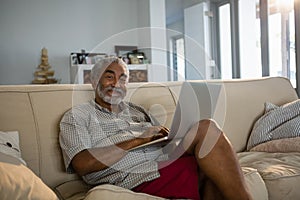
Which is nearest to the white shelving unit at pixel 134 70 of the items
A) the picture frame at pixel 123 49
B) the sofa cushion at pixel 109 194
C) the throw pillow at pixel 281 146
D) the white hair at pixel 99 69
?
the picture frame at pixel 123 49

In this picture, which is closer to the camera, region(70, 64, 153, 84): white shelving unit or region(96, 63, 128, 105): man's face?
region(96, 63, 128, 105): man's face

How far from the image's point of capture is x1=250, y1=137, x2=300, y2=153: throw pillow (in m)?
1.96

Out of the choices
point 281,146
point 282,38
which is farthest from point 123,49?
point 281,146

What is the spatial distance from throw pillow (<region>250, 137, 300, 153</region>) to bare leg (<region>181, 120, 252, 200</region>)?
70 centimetres

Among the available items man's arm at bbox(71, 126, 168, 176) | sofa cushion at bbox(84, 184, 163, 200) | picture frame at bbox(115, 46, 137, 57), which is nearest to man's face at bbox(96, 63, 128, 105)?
man's arm at bbox(71, 126, 168, 176)

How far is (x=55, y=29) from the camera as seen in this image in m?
4.99

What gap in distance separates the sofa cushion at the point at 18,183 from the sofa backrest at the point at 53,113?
1.54 ft

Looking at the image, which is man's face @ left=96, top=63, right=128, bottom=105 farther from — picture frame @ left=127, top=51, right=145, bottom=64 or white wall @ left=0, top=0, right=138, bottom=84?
white wall @ left=0, top=0, right=138, bottom=84

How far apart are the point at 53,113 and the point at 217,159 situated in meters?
→ 0.85

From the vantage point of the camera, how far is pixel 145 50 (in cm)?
535

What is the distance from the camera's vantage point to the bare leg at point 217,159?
1373mm

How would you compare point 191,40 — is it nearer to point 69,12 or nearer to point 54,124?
point 69,12

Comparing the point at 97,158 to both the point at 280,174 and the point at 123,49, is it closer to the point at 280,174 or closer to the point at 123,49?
the point at 280,174

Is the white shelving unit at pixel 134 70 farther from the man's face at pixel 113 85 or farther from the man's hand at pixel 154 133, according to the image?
the man's hand at pixel 154 133
